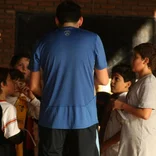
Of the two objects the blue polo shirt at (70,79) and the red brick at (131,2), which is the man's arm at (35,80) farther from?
the red brick at (131,2)

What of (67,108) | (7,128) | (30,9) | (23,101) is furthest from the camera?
(30,9)

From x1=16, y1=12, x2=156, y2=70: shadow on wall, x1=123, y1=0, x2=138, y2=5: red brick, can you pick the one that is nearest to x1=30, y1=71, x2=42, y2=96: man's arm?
x1=16, y1=12, x2=156, y2=70: shadow on wall

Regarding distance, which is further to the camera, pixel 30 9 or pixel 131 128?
pixel 30 9

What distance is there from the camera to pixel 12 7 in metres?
5.90

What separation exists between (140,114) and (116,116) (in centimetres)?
41

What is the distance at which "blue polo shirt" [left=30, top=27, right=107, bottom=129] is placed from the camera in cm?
228

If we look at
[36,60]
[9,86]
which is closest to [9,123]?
[9,86]

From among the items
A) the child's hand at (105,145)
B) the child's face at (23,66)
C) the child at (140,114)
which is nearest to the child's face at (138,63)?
the child at (140,114)

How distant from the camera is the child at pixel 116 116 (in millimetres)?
2910

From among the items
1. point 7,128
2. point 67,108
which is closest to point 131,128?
point 67,108

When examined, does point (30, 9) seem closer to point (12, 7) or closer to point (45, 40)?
point (12, 7)

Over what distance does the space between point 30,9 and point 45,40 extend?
3644mm

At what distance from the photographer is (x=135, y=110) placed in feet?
8.31

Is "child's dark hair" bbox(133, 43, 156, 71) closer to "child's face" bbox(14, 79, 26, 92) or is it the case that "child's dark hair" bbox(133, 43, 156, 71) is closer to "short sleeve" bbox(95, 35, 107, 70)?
"short sleeve" bbox(95, 35, 107, 70)
